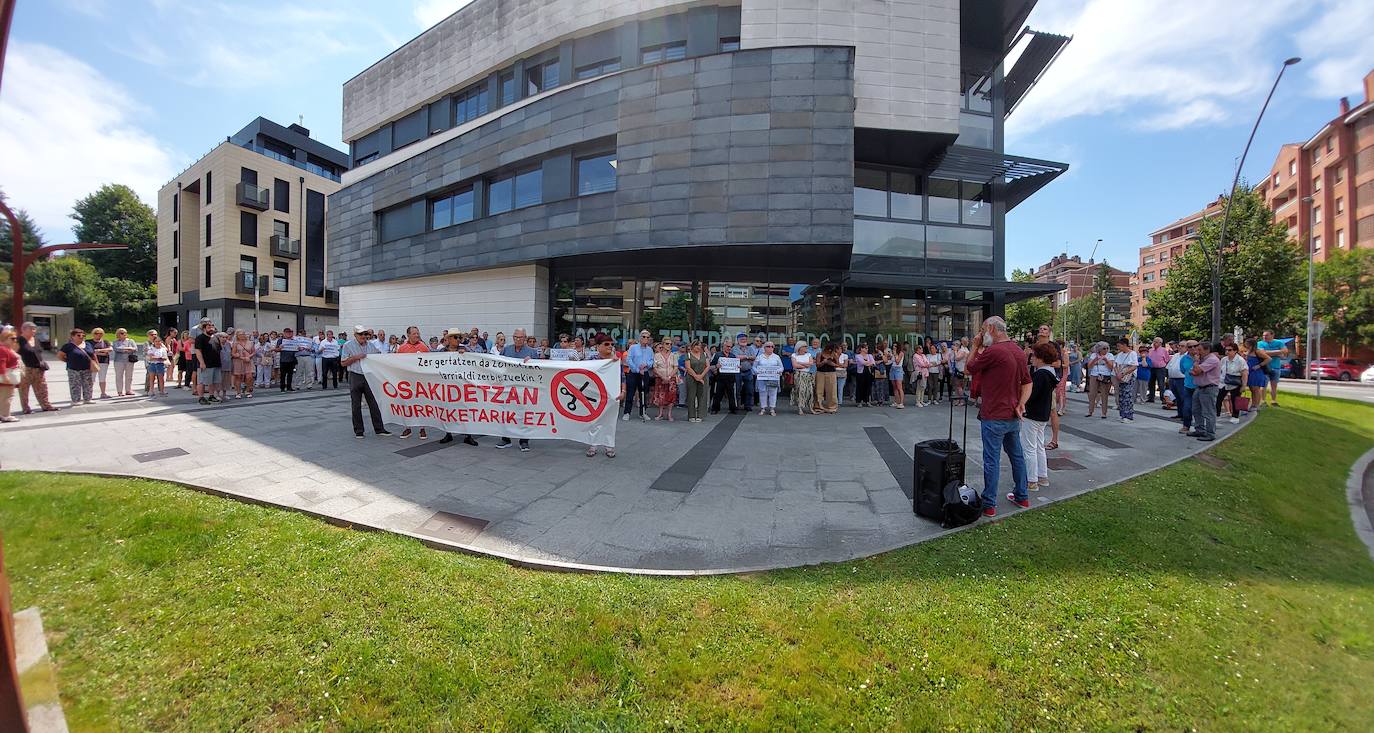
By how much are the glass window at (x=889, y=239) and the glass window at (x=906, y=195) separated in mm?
441

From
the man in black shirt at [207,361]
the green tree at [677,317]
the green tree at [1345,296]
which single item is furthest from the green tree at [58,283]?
the green tree at [1345,296]

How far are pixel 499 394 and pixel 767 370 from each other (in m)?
6.90

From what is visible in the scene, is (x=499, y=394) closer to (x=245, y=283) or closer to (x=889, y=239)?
(x=889, y=239)

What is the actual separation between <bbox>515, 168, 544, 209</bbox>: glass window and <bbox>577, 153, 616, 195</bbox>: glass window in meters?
1.62

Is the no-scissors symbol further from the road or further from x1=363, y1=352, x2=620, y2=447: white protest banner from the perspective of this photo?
the road

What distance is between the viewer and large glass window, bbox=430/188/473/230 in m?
18.5

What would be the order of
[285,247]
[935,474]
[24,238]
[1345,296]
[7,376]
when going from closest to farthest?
[24,238] < [935,474] < [7,376] < [1345,296] < [285,247]

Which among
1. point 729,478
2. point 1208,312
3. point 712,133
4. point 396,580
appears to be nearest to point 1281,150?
point 1208,312

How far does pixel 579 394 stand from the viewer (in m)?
7.36

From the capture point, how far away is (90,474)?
5.35 m

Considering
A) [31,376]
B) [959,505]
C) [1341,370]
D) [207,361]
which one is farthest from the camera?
[1341,370]

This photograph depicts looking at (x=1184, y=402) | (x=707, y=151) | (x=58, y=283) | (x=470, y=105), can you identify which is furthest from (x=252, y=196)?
(x=1184, y=402)

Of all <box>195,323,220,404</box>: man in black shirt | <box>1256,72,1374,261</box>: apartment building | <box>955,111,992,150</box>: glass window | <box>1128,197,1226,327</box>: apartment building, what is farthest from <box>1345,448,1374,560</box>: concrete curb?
<box>1128,197,1226,327</box>: apartment building

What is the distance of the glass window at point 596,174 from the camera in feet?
48.9
